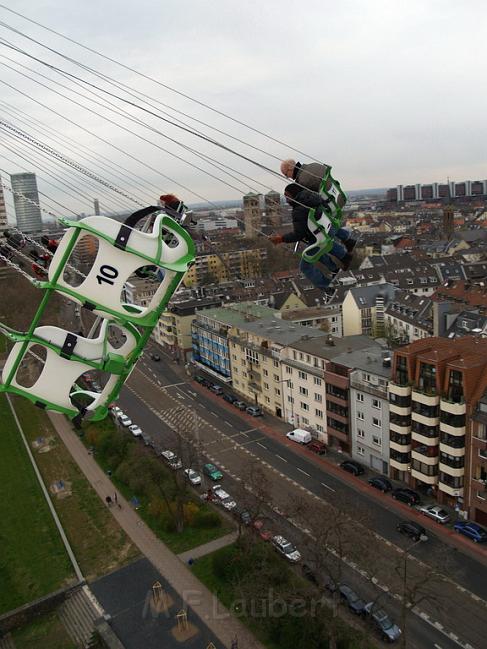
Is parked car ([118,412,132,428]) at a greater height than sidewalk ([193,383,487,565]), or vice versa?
parked car ([118,412,132,428])

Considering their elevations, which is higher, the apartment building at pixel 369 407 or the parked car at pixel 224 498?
the apartment building at pixel 369 407

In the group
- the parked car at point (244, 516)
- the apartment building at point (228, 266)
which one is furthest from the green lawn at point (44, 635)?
the apartment building at point (228, 266)

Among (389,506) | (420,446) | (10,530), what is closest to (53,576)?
(10,530)

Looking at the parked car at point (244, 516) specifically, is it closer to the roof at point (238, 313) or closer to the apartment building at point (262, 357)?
the apartment building at point (262, 357)

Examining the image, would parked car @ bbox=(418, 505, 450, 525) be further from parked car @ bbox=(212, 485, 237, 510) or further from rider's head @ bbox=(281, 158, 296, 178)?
rider's head @ bbox=(281, 158, 296, 178)

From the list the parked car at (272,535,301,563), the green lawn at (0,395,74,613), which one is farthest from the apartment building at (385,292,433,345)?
the green lawn at (0,395,74,613)

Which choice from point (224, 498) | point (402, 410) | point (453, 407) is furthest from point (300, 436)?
point (453, 407)
